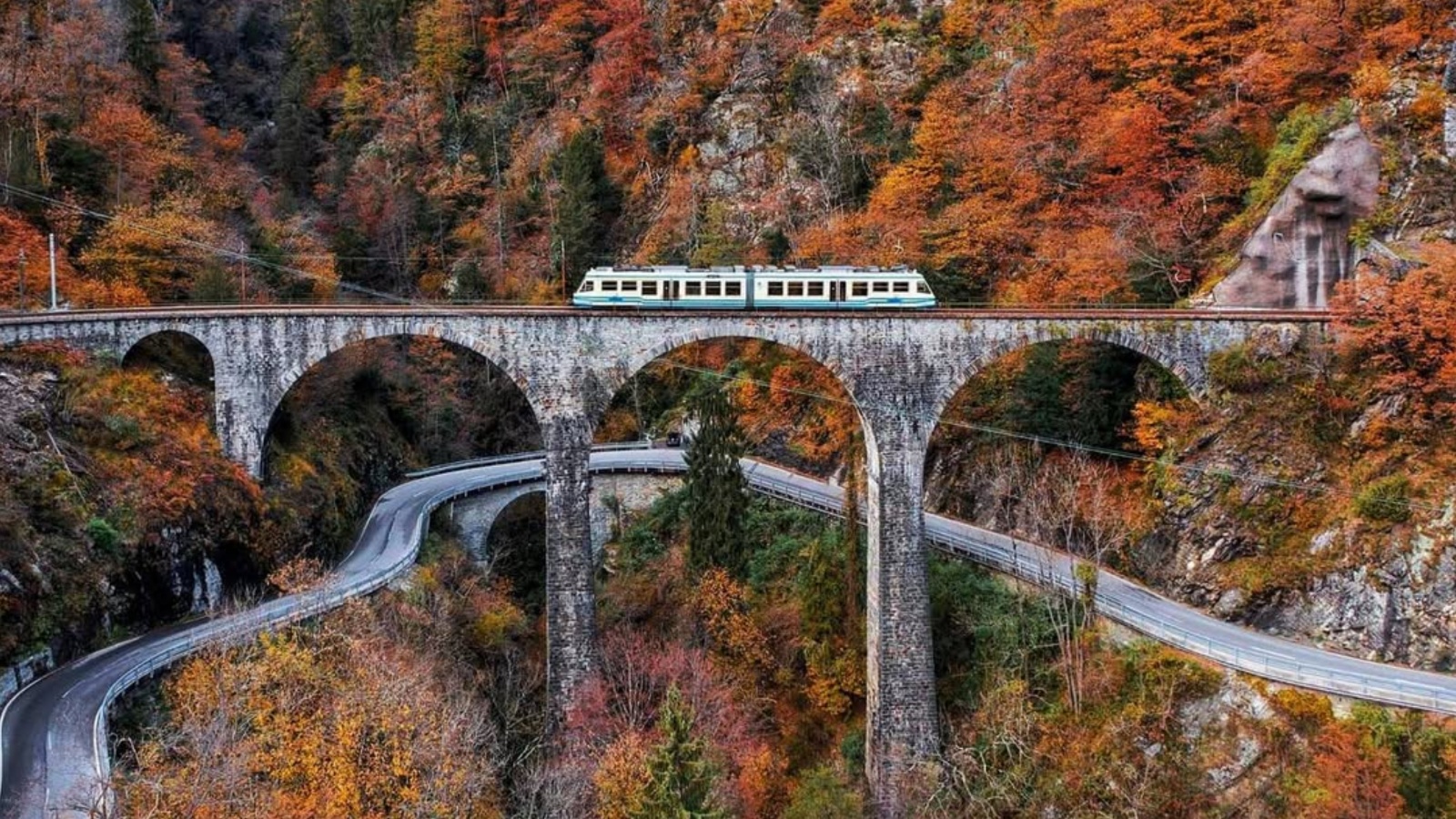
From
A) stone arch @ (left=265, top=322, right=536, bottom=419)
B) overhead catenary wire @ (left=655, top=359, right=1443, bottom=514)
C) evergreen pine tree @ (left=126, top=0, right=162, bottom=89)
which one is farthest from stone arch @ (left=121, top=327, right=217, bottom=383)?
evergreen pine tree @ (left=126, top=0, right=162, bottom=89)

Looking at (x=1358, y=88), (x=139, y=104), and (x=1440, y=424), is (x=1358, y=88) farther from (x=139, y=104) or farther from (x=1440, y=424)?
(x=139, y=104)

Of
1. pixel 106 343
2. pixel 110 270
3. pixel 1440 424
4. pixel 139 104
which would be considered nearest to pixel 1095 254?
pixel 1440 424

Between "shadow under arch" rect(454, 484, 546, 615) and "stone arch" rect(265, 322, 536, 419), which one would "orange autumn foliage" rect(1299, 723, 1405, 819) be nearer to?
"stone arch" rect(265, 322, 536, 419)

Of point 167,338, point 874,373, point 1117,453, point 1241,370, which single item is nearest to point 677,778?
point 874,373

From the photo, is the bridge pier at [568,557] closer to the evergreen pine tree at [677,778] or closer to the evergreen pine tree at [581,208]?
the evergreen pine tree at [677,778]

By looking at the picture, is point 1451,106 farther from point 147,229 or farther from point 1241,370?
point 147,229

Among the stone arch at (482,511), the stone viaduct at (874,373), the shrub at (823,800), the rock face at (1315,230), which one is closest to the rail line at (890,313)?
the stone viaduct at (874,373)
